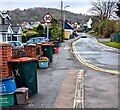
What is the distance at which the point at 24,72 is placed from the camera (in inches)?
329

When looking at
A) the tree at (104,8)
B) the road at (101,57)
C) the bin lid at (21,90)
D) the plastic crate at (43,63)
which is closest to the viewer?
the bin lid at (21,90)

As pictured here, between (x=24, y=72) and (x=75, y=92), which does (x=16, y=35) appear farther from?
(x=24, y=72)

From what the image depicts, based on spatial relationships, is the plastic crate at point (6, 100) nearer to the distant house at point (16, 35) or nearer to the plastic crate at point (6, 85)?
the plastic crate at point (6, 85)

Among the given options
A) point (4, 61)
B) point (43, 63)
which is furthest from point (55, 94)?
point (43, 63)

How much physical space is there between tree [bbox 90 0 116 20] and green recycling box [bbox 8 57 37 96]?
3194 inches

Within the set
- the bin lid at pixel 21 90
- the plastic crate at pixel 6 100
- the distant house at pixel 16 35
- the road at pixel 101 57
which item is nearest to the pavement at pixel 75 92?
the plastic crate at pixel 6 100

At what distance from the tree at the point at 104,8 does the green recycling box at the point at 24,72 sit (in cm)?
8113

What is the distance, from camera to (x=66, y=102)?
8.02 m

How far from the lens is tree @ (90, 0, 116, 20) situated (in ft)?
291

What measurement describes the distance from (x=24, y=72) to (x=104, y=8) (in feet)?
277

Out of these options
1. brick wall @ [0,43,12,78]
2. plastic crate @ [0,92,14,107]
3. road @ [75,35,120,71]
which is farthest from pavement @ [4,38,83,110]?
road @ [75,35,120,71]

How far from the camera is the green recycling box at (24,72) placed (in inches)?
327

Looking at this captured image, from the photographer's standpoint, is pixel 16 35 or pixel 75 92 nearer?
pixel 75 92

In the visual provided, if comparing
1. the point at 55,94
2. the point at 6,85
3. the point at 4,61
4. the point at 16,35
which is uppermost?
the point at 4,61
